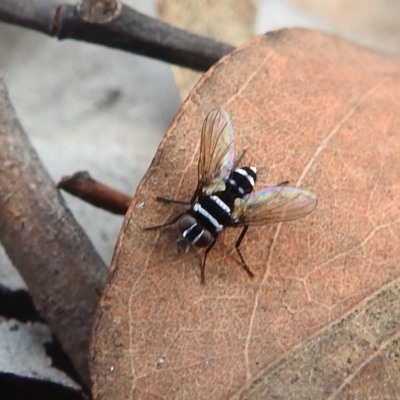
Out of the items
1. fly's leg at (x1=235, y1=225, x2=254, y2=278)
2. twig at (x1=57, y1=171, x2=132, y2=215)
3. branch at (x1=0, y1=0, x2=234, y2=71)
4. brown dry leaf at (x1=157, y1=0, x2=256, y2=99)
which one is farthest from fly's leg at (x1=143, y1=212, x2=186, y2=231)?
brown dry leaf at (x1=157, y1=0, x2=256, y2=99)

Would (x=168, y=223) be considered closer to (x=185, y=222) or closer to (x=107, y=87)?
(x=185, y=222)

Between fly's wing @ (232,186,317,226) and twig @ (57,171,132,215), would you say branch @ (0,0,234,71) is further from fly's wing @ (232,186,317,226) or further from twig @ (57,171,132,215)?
Result: fly's wing @ (232,186,317,226)

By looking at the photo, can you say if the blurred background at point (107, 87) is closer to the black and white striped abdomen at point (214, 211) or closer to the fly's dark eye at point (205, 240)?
the black and white striped abdomen at point (214, 211)

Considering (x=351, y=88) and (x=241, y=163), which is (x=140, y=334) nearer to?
(x=241, y=163)

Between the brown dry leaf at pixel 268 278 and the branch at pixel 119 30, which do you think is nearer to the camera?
the brown dry leaf at pixel 268 278

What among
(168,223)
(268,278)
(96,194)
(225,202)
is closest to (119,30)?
(96,194)

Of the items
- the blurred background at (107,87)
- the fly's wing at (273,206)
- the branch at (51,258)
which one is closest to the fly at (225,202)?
the fly's wing at (273,206)
